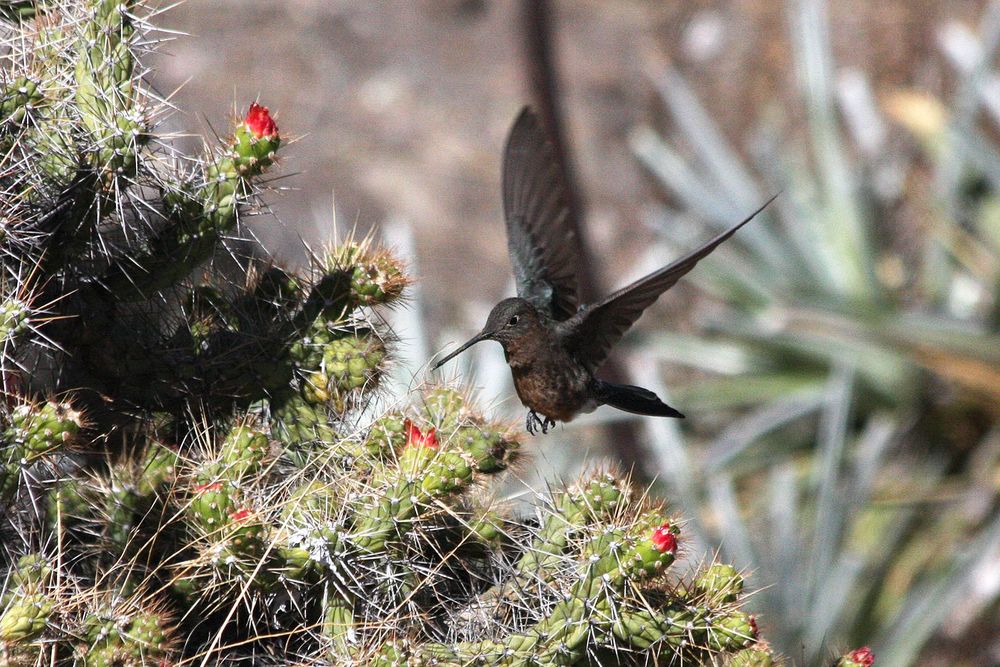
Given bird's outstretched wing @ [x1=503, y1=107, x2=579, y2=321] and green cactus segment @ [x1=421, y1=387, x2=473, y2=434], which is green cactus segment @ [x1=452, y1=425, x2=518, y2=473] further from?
bird's outstretched wing @ [x1=503, y1=107, x2=579, y2=321]

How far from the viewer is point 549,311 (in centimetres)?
268

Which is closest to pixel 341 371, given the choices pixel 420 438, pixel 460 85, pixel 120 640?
pixel 420 438

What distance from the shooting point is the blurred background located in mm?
4379

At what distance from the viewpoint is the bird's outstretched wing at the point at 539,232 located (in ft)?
8.80

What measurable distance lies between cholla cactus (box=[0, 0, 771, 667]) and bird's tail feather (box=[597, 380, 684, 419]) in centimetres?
53

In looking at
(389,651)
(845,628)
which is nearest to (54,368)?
(389,651)

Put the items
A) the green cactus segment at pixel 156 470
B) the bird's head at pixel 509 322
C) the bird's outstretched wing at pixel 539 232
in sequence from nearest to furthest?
the green cactus segment at pixel 156 470 < the bird's head at pixel 509 322 < the bird's outstretched wing at pixel 539 232

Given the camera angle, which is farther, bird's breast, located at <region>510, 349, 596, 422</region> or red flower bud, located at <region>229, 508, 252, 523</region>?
bird's breast, located at <region>510, 349, 596, 422</region>

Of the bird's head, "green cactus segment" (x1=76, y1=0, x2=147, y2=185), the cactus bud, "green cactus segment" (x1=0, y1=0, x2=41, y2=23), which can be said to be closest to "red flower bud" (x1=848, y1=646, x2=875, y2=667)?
the cactus bud

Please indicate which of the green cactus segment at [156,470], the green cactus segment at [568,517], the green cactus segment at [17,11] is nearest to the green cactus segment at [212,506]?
the green cactus segment at [156,470]

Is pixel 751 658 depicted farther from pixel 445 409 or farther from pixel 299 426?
pixel 299 426

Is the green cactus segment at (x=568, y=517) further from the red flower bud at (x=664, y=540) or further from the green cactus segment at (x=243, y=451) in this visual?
the green cactus segment at (x=243, y=451)

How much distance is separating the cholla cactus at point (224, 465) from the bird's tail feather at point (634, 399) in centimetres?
53

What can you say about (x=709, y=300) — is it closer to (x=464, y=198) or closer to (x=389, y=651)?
(x=464, y=198)
